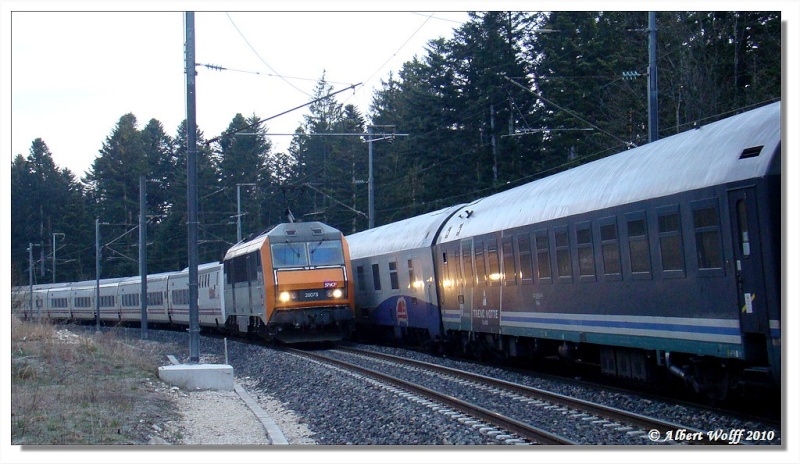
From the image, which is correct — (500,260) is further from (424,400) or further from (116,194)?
(116,194)

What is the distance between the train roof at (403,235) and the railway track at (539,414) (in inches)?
190

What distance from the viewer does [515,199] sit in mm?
16484

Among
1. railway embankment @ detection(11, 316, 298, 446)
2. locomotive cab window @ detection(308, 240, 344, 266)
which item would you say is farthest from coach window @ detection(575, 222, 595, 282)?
locomotive cab window @ detection(308, 240, 344, 266)

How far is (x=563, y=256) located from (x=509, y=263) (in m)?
2.18

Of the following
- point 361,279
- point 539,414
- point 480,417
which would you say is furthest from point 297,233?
point 539,414

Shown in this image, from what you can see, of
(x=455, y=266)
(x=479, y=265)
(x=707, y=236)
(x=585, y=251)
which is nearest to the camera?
(x=707, y=236)

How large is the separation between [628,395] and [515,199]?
17.1 feet

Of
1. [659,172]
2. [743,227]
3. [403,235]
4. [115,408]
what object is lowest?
[115,408]

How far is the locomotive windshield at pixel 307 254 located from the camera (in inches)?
923

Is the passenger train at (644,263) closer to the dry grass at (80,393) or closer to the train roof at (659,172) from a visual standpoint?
the train roof at (659,172)

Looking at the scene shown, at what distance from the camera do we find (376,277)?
1013 inches

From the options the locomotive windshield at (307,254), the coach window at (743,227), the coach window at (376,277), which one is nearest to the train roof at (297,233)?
the locomotive windshield at (307,254)

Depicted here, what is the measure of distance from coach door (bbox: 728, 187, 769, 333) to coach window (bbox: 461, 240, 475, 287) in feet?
28.6

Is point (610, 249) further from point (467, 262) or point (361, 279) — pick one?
point (361, 279)
